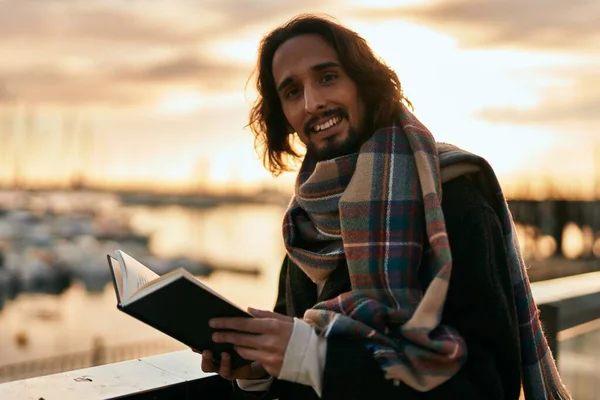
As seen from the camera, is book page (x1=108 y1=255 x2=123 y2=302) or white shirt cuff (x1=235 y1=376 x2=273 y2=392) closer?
book page (x1=108 y1=255 x2=123 y2=302)

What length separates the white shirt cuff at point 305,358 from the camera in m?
1.71

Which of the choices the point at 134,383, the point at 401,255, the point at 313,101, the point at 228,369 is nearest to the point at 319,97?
the point at 313,101

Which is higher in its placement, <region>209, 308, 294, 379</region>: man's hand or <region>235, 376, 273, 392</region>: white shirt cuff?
<region>209, 308, 294, 379</region>: man's hand

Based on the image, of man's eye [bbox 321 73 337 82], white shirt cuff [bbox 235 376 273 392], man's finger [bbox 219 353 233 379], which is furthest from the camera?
man's eye [bbox 321 73 337 82]

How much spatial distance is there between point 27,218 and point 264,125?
49.2 metres

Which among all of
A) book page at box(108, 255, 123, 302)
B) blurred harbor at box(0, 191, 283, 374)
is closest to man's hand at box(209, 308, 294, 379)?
book page at box(108, 255, 123, 302)

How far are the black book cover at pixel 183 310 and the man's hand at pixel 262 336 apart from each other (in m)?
0.02

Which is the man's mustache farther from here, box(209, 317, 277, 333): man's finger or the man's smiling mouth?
box(209, 317, 277, 333): man's finger

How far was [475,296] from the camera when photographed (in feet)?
5.74

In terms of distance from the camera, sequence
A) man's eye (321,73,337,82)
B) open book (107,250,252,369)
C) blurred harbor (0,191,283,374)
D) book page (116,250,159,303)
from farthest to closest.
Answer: blurred harbor (0,191,283,374) < man's eye (321,73,337,82) < book page (116,250,159,303) < open book (107,250,252,369)

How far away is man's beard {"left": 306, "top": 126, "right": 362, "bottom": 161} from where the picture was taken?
7.15ft

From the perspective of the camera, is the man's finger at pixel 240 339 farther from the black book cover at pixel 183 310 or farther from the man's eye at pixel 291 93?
the man's eye at pixel 291 93

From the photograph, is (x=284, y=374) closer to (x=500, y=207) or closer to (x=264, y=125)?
(x=500, y=207)

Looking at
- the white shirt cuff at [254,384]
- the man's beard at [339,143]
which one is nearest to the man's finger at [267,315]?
the white shirt cuff at [254,384]
